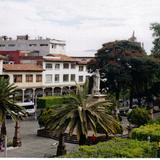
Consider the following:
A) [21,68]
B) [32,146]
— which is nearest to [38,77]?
[21,68]

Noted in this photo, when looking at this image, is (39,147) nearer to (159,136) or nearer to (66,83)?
(159,136)

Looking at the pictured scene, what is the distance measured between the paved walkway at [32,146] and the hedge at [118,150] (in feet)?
45.8

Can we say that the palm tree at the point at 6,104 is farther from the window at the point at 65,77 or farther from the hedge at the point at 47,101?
the window at the point at 65,77

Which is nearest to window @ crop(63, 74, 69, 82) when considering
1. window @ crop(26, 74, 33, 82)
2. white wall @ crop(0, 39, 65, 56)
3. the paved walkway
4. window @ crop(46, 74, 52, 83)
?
window @ crop(46, 74, 52, 83)

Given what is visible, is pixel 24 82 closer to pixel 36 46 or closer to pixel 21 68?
pixel 21 68

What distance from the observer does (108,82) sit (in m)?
65.2

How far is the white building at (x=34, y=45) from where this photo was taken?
9981 centimetres

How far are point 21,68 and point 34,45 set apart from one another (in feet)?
101

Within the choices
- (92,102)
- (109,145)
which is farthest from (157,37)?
(109,145)

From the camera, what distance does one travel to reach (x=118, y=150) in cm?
1962

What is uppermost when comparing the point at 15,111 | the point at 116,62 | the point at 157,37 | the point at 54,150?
the point at 157,37

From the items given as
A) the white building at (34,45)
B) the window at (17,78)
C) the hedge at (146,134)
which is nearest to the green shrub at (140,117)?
the hedge at (146,134)

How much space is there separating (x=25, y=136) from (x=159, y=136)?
2120 centimetres

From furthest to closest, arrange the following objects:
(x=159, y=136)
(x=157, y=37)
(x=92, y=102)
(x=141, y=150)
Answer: (x=157, y=37), (x=92, y=102), (x=159, y=136), (x=141, y=150)
